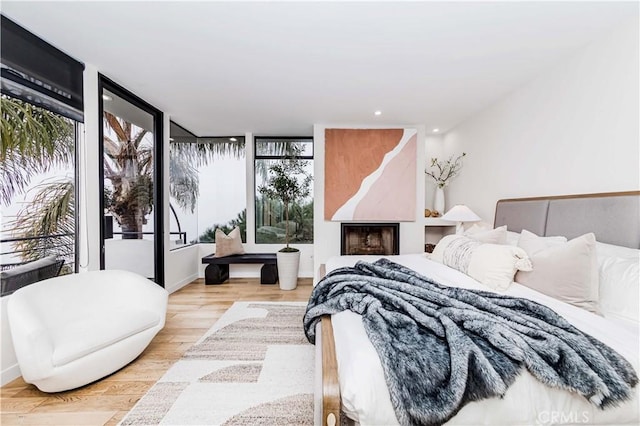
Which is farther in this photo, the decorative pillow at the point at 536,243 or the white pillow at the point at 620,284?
the decorative pillow at the point at 536,243

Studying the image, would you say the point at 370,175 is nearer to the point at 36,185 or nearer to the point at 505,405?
the point at 505,405

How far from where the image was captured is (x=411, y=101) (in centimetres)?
337

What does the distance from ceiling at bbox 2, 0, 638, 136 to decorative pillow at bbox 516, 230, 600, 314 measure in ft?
4.97

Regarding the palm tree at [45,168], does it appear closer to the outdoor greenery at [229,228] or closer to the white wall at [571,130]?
the outdoor greenery at [229,228]

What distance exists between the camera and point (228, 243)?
4.66 meters

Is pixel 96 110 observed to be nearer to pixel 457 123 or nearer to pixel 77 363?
pixel 77 363

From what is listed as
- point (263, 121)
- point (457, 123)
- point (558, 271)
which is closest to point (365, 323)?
point (558, 271)

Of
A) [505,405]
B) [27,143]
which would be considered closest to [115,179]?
[27,143]

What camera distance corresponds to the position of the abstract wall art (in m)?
4.26

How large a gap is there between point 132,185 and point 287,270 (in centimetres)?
232

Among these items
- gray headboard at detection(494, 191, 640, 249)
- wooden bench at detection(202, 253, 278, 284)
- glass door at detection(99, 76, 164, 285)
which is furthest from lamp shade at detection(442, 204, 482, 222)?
glass door at detection(99, 76, 164, 285)

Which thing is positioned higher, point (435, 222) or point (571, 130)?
point (571, 130)

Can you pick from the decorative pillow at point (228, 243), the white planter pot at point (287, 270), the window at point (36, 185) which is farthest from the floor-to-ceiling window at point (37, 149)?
the white planter pot at point (287, 270)

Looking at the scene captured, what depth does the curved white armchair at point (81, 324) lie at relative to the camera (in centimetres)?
167
